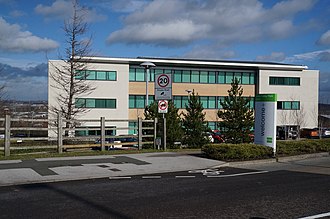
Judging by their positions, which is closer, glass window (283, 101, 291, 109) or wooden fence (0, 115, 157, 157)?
wooden fence (0, 115, 157, 157)

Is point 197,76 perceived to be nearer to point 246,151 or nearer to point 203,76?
point 203,76

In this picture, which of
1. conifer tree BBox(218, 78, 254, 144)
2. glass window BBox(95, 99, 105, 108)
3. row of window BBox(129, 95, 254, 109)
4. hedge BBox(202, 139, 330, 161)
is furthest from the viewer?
row of window BBox(129, 95, 254, 109)

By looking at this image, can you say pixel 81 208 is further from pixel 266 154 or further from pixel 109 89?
pixel 109 89

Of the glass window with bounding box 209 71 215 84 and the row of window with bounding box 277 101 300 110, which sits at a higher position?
the glass window with bounding box 209 71 215 84

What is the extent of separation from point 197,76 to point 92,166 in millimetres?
45217

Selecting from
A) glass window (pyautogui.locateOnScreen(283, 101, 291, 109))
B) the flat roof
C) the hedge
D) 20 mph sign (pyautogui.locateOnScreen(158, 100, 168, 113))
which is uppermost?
the flat roof

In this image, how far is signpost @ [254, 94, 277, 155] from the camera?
16.9 metres

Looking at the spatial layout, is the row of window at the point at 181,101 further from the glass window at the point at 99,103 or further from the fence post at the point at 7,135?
the fence post at the point at 7,135

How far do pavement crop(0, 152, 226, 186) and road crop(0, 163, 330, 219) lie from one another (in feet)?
2.26

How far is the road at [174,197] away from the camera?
7.17 m

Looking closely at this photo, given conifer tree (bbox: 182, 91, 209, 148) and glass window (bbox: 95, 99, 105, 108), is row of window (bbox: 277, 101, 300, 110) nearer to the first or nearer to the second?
glass window (bbox: 95, 99, 105, 108)

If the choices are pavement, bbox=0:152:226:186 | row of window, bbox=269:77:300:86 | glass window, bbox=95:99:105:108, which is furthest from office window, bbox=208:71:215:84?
pavement, bbox=0:152:226:186

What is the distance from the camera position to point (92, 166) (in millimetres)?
13117

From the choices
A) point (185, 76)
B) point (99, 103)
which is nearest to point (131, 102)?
point (99, 103)
